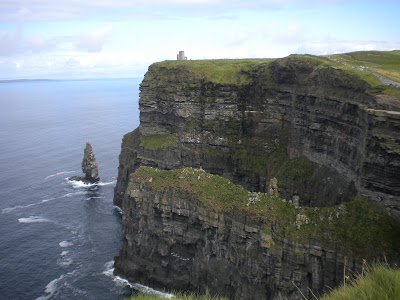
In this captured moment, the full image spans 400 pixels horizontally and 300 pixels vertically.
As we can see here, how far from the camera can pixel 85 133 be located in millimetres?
163375

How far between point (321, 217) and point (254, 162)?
112 feet

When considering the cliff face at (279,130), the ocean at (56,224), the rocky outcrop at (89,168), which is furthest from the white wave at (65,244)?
the rocky outcrop at (89,168)

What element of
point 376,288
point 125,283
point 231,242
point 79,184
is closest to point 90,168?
point 79,184

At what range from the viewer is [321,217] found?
42.2 meters

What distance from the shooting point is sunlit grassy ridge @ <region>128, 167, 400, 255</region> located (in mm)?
38094

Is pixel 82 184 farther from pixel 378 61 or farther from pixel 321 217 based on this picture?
pixel 378 61

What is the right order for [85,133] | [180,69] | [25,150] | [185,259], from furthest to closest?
1. [85,133]
2. [25,150]
3. [180,69]
4. [185,259]

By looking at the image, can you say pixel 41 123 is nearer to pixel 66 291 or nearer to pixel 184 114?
pixel 184 114

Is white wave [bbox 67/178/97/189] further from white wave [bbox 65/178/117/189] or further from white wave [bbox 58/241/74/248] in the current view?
white wave [bbox 58/241/74/248]

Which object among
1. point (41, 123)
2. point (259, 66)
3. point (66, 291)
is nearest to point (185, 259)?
point (66, 291)

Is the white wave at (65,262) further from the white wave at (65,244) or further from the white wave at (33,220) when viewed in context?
the white wave at (33,220)

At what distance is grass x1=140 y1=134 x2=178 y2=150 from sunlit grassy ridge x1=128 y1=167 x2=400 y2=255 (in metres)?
30.8

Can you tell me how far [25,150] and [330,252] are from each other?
12102 centimetres

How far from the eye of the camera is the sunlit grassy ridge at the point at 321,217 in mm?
38094
